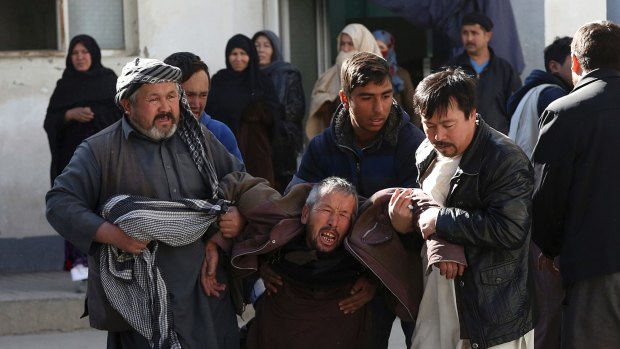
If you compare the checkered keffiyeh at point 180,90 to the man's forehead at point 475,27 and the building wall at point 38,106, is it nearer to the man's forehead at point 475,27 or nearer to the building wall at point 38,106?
the man's forehead at point 475,27

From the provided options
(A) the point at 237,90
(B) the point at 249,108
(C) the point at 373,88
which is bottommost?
(B) the point at 249,108

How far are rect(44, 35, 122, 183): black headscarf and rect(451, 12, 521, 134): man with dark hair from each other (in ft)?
7.65

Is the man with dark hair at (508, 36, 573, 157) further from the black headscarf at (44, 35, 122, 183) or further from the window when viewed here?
the window

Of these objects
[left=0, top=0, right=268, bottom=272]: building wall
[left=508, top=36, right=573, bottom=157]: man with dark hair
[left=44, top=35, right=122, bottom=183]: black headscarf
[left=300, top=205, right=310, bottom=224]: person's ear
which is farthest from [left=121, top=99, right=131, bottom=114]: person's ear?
[left=0, top=0, right=268, bottom=272]: building wall

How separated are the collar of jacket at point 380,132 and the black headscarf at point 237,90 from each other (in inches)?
120

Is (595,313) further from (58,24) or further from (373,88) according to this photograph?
(58,24)

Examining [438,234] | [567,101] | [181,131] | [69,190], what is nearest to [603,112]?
[567,101]

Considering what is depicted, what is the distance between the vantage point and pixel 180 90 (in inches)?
188

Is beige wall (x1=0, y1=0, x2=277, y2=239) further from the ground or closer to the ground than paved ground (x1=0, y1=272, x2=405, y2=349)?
further from the ground

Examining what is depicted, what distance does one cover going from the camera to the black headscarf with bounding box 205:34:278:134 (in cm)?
805

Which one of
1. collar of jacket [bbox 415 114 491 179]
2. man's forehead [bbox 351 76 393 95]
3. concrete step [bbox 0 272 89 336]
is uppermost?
man's forehead [bbox 351 76 393 95]

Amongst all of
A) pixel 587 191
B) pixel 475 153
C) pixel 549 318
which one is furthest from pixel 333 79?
pixel 475 153

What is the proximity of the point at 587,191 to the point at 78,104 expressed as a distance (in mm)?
4258

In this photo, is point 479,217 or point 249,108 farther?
point 249,108
